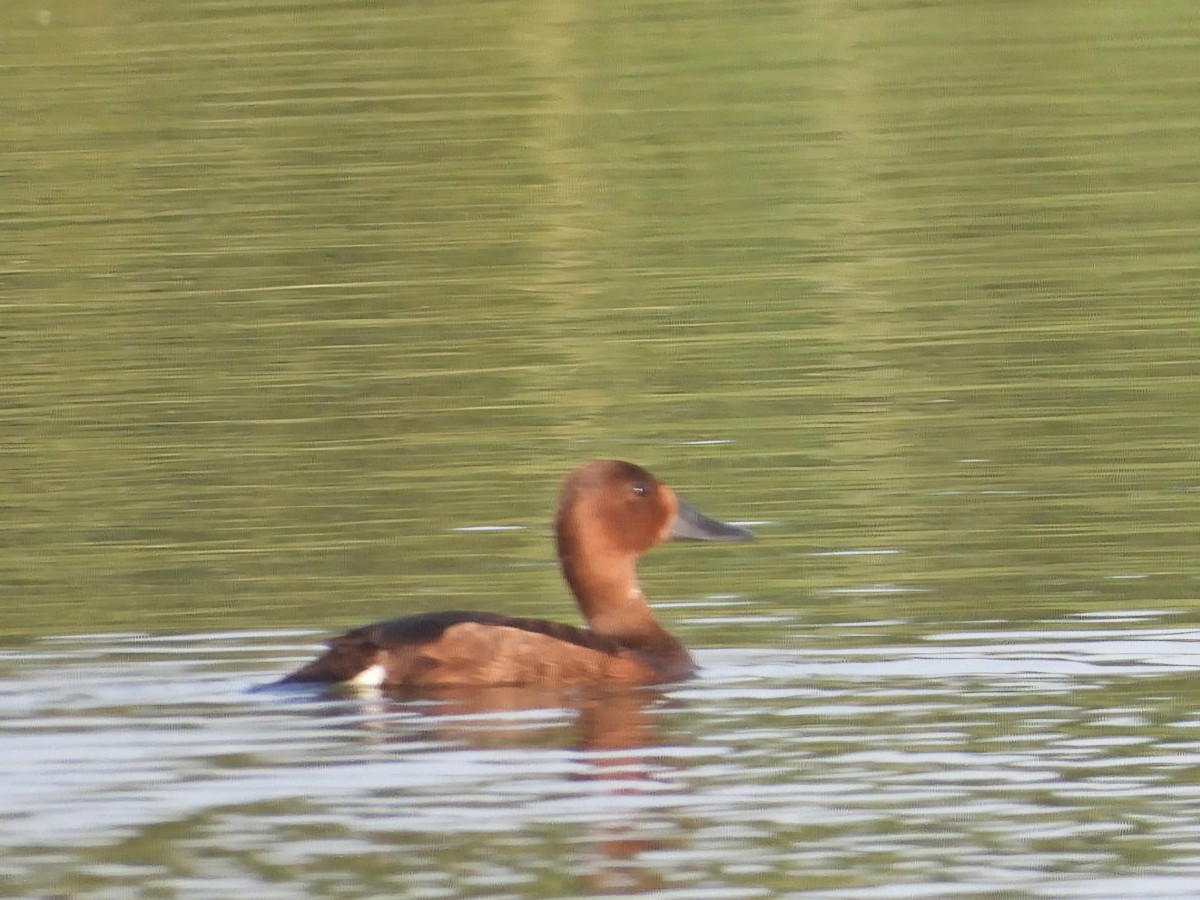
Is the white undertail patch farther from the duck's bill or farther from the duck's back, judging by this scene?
the duck's bill

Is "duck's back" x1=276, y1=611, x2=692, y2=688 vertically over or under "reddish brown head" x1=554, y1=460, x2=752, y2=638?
under

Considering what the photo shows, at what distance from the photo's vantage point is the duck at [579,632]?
9.82 m

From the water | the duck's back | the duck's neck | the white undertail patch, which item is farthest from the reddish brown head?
the white undertail patch

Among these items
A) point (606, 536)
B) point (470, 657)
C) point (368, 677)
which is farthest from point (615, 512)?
point (368, 677)

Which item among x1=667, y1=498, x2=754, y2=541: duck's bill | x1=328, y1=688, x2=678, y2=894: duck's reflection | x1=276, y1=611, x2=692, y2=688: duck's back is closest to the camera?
x1=328, y1=688, x2=678, y2=894: duck's reflection

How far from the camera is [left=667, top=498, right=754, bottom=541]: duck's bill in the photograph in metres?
11.1

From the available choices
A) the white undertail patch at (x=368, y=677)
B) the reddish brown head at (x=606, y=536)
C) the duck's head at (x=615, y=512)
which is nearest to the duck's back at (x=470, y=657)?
the white undertail patch at (x=368, y=677)

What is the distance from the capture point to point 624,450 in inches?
573

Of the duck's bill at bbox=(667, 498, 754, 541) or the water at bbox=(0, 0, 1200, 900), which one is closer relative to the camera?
the water at bbox=(0, 0, 1200, 900)

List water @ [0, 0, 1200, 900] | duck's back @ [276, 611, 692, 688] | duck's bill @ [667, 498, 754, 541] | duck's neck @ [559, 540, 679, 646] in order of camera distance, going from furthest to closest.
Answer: duck's bill @ [667, 498, 754, 541] < duck's neck @ [559, 540, 679, 646] < duck's back @ [276, 611, 692, 688] < water @ [0, 0, 1200, 900]

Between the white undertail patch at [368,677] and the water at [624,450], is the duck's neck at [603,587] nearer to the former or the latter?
the water at [624,450]

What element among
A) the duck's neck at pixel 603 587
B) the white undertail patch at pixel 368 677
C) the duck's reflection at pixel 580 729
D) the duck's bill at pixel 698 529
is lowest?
the duck's reflection at pixel 580 729

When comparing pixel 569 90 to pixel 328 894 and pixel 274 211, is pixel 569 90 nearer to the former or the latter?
pixel 274 211

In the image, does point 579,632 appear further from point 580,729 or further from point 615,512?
point 580,729
